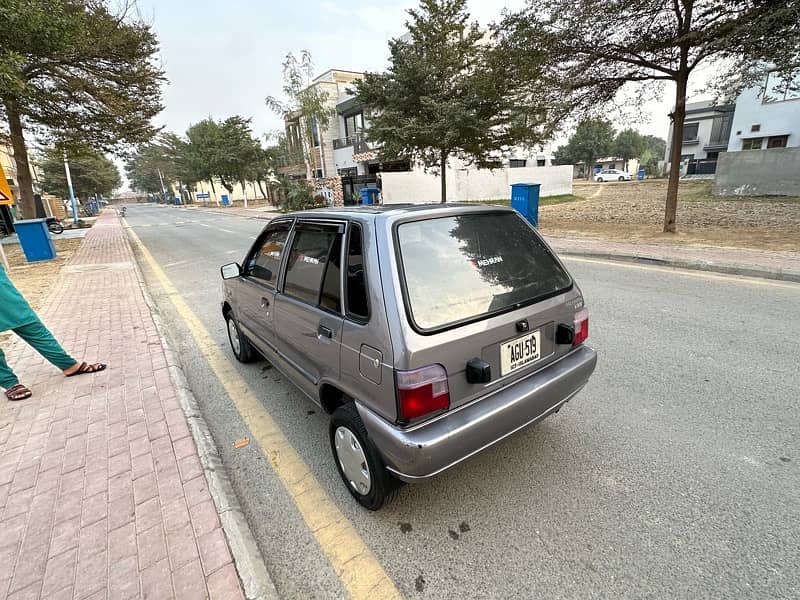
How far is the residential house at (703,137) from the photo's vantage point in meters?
42.6

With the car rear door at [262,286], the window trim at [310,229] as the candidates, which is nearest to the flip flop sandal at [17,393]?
the car rear door at [262,286]

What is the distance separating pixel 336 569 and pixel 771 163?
24199 millimetres

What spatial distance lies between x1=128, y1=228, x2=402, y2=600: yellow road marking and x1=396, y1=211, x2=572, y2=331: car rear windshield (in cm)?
116

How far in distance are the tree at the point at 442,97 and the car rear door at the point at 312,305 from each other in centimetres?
1166

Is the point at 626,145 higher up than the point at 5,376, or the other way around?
the point at 626,145

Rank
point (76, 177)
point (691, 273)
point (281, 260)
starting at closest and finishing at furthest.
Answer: point (281, 260)
point (691, 273)
point (76, 177)

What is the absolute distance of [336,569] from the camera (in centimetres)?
187

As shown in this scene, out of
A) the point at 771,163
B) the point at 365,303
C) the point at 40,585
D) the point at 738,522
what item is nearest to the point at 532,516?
the point at 738,522

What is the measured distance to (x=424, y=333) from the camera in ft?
6.12

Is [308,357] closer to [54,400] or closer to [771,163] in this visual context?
[54,400]

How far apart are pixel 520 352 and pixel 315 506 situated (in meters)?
1.46

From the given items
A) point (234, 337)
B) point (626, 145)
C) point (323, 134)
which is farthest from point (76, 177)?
point (626, 145)

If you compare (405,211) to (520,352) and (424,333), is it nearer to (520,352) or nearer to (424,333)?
(424,333)

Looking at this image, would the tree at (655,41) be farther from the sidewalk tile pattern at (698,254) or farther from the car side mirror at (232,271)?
the car side mirror at (232,271)
